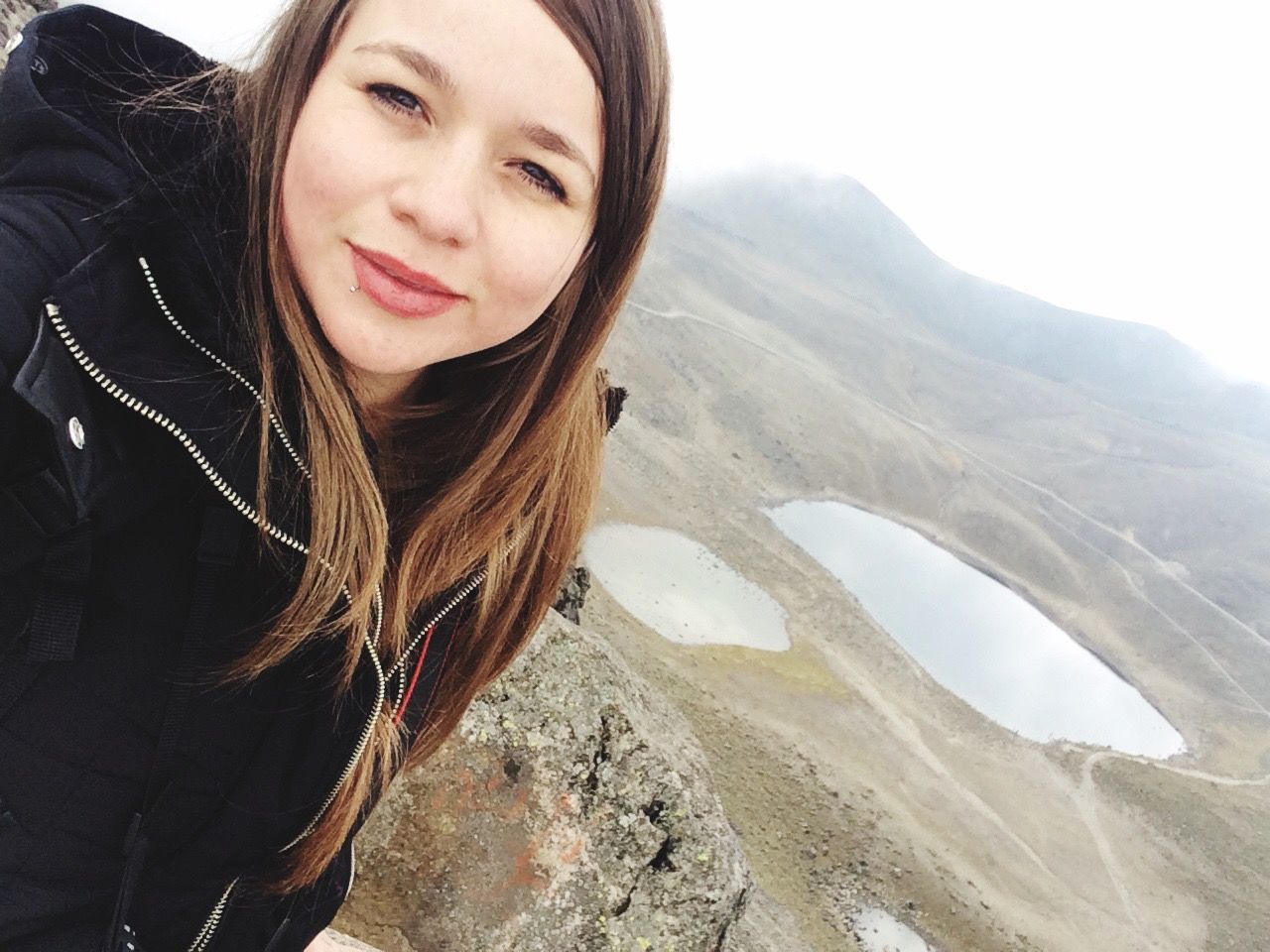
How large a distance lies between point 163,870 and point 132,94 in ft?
7.61

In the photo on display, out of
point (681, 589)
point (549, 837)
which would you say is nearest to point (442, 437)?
point (549, 837)

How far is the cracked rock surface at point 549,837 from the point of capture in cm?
955

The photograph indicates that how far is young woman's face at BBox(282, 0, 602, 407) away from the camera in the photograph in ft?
6.45

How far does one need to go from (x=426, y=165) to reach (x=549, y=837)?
396 inches

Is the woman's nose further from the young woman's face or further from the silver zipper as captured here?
the silver zipper

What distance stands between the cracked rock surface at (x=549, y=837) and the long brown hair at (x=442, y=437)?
6.98 metres

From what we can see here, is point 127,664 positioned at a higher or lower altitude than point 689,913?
higher

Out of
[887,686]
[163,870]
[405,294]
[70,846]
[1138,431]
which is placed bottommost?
[887,686]

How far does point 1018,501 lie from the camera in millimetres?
92250

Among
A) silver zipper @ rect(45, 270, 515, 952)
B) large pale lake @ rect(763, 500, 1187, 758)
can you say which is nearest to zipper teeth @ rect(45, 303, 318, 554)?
silver zipper @ rect(45, 270, 515, 952)

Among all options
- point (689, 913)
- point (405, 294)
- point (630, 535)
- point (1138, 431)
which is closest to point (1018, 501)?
point (1138, 431)

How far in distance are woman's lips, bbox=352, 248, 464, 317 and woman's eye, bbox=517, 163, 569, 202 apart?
0.39 meters

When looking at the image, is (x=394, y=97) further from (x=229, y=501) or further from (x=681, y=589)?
(x=681, y=589)

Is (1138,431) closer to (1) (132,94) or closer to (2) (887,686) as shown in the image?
(2) (887,686)
